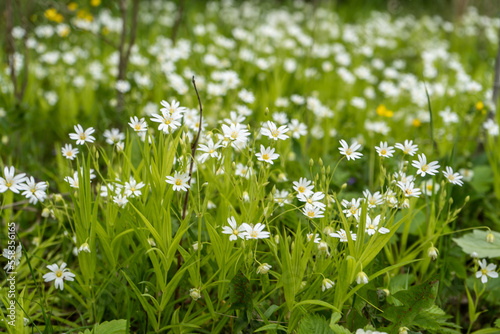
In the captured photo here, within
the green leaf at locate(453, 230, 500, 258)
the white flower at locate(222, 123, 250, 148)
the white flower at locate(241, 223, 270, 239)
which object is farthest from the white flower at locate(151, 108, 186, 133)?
the green leaf at locate(453, 230, 500, 258)

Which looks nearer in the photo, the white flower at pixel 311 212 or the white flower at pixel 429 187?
the white flower at pixel 311 212

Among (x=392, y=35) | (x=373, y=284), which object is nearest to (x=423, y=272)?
(x=373, y=284)

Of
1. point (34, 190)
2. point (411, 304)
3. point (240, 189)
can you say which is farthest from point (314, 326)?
point (34, 190)

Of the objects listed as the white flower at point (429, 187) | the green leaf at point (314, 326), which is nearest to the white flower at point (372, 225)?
the green leaf at point (314, 326)

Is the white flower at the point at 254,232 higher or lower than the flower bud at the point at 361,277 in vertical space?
higher

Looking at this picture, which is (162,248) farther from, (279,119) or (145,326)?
(279,119)

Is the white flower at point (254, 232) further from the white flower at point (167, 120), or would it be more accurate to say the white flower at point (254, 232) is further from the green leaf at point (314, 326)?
the white flower at point (167, 120)

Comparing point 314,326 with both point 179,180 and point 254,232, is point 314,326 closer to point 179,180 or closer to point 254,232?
point 254,232

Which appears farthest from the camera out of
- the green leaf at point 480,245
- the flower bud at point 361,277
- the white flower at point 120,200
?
the green leaf at point 480,245
